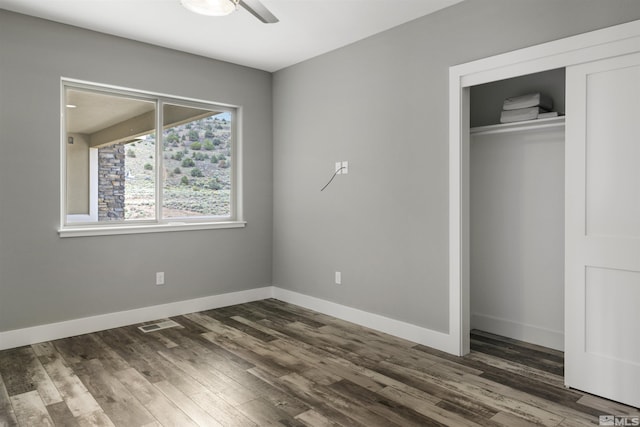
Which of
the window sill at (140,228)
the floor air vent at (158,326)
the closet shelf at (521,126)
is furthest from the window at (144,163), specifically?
the closet shelf at (521,126)

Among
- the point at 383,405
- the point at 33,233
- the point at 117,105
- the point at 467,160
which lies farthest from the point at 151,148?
the point at 383,405

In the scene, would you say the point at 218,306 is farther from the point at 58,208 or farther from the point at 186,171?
the point at 58,208

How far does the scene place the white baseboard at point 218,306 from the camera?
11.2 ft

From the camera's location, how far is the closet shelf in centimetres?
313

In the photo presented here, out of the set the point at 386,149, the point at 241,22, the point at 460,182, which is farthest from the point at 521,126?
the point at 241,22

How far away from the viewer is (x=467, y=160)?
325 centimetres

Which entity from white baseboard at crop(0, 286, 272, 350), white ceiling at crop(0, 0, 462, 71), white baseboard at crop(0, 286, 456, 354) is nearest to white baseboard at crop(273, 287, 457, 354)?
white baseboard at crop(0, 286, 456, 354)

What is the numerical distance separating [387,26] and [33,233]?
3325 millimetres

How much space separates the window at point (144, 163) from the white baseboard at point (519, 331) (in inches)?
102

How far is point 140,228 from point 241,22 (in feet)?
6.69

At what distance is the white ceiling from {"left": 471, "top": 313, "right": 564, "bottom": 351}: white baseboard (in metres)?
2.55

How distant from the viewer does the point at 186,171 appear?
450 cm

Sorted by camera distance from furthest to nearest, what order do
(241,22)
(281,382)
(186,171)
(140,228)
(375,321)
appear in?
(186,171) < (140,228) < (375,321) < (241,22) < (281,382)

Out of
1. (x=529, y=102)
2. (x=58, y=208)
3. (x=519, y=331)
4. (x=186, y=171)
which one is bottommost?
(x=519, y=331)
